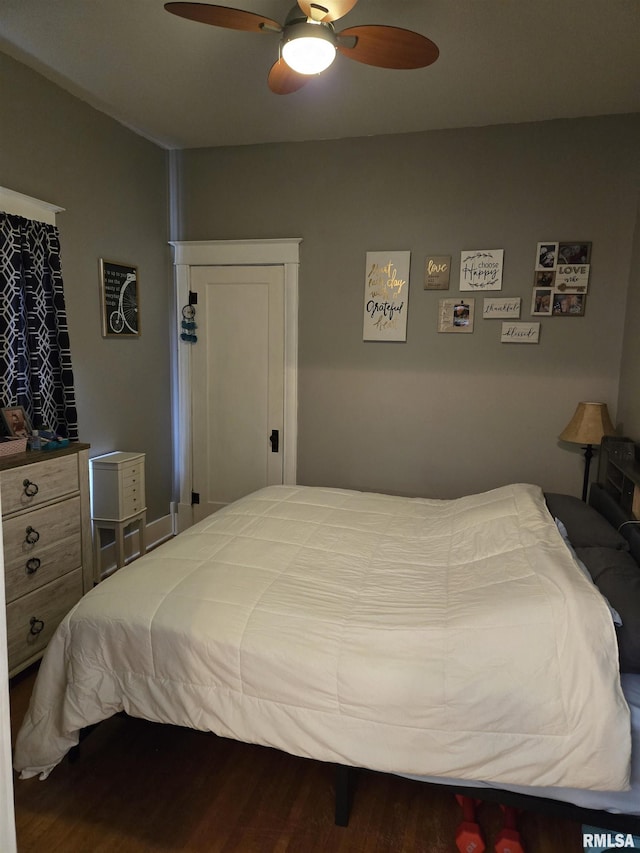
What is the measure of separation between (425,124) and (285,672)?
3156 millimetres

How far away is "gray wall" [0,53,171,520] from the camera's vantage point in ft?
8.89

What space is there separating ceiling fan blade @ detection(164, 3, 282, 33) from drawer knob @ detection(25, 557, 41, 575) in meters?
2.15

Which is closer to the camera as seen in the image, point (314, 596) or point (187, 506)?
point (314, 596)

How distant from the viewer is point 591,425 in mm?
3023

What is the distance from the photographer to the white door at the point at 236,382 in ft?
12.6

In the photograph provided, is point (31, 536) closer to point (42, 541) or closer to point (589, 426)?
point (42, 541)

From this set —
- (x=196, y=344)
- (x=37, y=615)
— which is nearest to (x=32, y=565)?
(x=37, y=615)

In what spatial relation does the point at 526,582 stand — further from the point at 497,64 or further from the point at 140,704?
the point at 497,64

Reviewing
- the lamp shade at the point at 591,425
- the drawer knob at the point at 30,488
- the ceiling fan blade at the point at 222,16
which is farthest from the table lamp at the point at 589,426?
the drawer knob at the point at 30,488

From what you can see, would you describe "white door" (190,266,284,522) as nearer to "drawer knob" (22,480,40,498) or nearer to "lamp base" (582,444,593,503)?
"drawer knob" (22,480,40,498)

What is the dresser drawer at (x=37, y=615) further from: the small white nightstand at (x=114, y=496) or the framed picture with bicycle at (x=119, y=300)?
the framed picture with bicycle at (x=119, y=300)

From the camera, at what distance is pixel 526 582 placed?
5.41ft

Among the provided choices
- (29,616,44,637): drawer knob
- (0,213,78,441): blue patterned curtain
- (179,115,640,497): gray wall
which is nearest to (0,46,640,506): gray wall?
(179,115,640,497): gray wall

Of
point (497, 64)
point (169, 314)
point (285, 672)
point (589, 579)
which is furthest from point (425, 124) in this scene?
point (285, 672)
